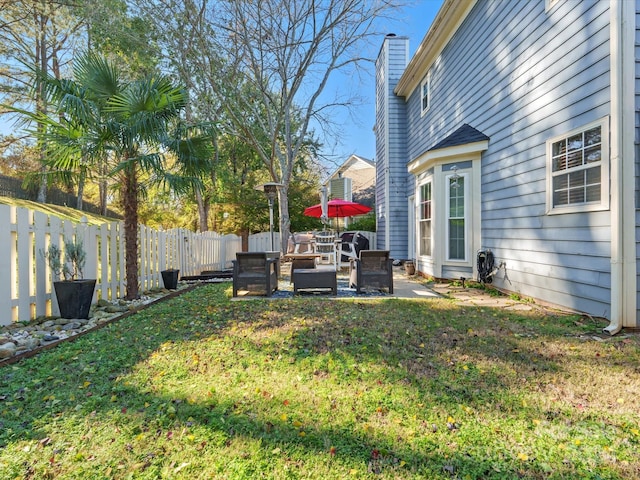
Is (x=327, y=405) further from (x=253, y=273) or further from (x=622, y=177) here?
(x=253, y=273)

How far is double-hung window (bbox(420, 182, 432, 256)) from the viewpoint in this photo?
8.46 m

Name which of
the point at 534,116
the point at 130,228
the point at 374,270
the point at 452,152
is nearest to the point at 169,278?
the point at 130,228

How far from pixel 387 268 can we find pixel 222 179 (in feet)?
34.9

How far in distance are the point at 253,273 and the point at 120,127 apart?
118 inches

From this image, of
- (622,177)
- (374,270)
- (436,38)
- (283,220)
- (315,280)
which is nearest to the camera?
(622,177)

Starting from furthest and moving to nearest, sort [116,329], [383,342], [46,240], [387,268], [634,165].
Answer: [387,268] < [46,240] < [116,329] < [634,165] < [383,342]

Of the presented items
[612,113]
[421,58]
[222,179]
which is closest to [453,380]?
[612,113]

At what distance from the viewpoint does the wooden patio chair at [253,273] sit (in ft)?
20.1

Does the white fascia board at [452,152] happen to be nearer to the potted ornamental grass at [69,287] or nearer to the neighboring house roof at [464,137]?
the neighboring house roof at [464,137]

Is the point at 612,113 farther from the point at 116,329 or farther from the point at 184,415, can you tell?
the point at 116,329

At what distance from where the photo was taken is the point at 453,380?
2.64 m

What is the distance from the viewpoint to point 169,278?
7156mm

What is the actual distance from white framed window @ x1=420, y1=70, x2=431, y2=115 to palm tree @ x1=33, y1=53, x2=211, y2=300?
22.6 ft

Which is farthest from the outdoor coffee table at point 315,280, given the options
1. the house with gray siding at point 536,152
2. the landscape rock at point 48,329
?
the house with gray siding at point 536,152
